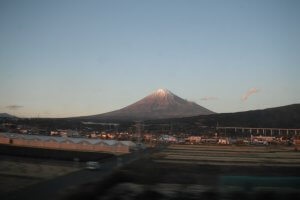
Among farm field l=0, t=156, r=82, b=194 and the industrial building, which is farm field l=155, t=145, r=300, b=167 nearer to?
the industrial building

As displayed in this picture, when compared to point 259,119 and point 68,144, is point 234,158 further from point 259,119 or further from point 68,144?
point 259,119

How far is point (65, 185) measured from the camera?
16625mm

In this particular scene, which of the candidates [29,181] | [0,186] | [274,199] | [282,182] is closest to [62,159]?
[29,181]

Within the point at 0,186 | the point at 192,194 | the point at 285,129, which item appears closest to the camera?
the point at 192,194

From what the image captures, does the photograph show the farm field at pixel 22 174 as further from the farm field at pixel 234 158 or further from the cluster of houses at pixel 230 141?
the cluster of houses at pixel 230 141

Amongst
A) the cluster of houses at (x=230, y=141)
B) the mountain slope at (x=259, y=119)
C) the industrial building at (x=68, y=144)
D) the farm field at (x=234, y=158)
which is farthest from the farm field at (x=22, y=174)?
the mountain slope at (x=259, y=119)

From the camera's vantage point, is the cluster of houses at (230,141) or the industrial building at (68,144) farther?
the cluster of houses at (230,141)

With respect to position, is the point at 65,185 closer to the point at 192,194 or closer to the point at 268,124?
→ the point at 192,194

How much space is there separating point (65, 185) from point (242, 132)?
87099mm

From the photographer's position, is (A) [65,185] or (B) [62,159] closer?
(A) [65,185]

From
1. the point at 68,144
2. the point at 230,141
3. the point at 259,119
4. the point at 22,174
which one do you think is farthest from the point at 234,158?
the point at 259,119

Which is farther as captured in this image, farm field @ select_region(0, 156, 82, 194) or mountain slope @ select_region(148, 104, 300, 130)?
mountain slope @ select_region(148, 104, 300, 130)

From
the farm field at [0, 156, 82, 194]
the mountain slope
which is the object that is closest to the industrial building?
the farm field at [0, 156, 82, 194]

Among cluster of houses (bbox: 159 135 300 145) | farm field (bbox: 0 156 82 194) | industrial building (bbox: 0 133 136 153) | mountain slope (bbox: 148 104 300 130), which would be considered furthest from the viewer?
mountain slope (bbox: 148 104 300 130)
